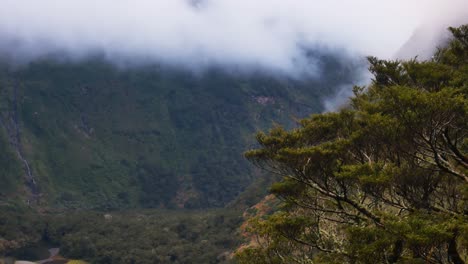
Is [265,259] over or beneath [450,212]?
beneath

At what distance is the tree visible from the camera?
13898 mm

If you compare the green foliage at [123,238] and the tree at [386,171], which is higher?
the green foliage at [123,238]

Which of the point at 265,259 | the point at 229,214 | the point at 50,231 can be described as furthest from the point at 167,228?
the point at 265,259

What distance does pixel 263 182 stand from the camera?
526 feet

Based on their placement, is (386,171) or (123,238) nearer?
(386,171)

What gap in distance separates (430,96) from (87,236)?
132408 millimetres

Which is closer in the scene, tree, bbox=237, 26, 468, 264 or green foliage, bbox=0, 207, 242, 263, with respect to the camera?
tree, bbox=237, 26, 468, 264

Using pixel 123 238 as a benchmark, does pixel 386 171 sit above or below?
below

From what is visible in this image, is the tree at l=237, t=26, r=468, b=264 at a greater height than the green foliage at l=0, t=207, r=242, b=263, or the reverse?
the green foliage at l=0, t=207, r=242, b=263

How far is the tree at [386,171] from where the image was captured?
1390 centimetres

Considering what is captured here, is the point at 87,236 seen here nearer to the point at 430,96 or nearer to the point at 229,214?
the point at 229,214

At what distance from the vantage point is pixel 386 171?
15.0 m

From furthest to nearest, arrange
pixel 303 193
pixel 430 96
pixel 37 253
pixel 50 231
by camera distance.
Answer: pixel 50 231 < pixel 37 253 < pixel 303 193 < pixel 430 96

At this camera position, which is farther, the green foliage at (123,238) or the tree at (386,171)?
the green foliage at (123,238)
